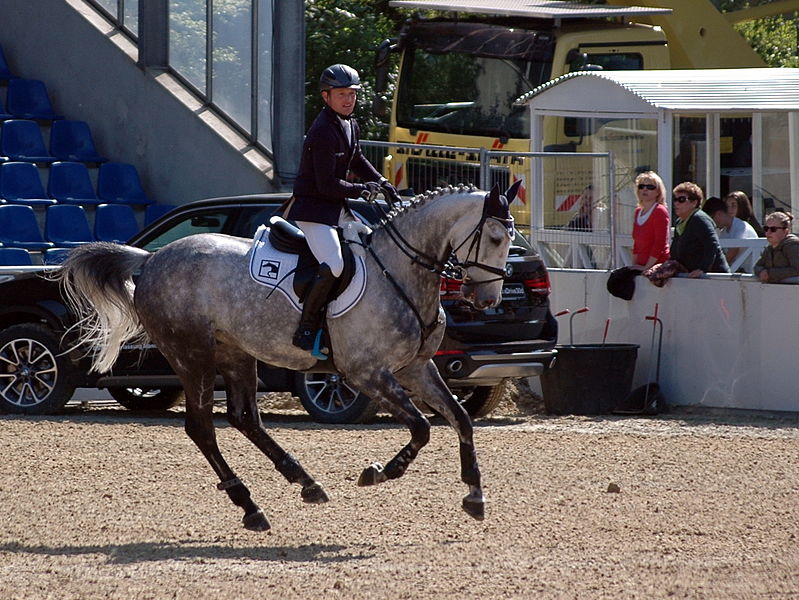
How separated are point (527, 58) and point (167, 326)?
13186mm

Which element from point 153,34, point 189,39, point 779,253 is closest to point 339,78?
point 779,253

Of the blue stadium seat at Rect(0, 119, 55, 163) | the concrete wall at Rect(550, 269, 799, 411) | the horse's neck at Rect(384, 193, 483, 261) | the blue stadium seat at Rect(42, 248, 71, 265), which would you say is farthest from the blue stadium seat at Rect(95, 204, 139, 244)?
the horse's neck at Rect(384, 193, 483, 261)

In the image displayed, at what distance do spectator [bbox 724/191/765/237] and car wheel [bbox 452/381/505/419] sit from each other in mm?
3441

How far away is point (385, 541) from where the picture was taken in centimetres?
831

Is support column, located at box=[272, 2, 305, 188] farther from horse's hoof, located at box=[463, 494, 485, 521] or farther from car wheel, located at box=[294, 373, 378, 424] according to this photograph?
horse's hoof, located at box=[463, 494, 485, 521]

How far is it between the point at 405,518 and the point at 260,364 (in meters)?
5.07

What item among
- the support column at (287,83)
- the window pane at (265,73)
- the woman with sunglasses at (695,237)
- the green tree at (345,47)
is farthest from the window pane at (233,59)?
the green tree at (345,47)

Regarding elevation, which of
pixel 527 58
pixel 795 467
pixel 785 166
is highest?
pixel 527 58

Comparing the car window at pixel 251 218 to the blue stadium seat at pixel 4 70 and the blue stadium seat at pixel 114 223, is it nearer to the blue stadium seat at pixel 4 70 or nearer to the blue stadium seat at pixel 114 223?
the blue stadium seat at pixel 114 223

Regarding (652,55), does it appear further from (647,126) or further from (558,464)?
(558,464)

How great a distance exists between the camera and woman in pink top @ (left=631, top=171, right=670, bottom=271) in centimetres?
1518

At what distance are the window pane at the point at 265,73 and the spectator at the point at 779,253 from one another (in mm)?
7182

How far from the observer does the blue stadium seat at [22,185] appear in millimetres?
18234

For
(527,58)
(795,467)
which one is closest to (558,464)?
(795,467)
